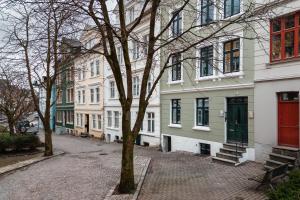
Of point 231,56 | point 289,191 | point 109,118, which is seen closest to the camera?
point 289,191

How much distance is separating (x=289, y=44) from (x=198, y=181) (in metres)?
6.97

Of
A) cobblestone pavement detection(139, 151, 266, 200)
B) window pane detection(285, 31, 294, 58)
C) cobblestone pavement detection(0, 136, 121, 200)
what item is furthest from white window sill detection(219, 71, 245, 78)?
cobblestone pavement detection(0, 136, 121, 200)

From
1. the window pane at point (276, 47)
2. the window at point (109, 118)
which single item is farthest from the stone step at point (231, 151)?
the window at point (109, 118)

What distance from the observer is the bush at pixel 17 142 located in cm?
2483

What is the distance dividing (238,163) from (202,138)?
177 inches

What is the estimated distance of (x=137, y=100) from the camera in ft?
94.4

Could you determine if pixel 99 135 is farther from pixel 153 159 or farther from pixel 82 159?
pixel 153 159

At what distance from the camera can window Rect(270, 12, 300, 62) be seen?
47.4 ft

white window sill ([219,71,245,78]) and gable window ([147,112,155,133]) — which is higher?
white window sill ([219,71,245,78])

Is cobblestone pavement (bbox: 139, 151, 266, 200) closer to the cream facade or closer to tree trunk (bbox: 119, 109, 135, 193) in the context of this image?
→ tree trunk (bbox: 119, 109, 135, 193)

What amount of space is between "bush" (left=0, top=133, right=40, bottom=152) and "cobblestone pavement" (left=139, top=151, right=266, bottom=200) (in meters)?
12.0

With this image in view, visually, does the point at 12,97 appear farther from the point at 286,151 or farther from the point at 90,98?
the point at 286,151

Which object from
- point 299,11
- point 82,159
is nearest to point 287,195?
point 299,11

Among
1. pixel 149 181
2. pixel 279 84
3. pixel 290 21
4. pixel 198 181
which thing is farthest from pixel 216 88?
pixel 149 181
